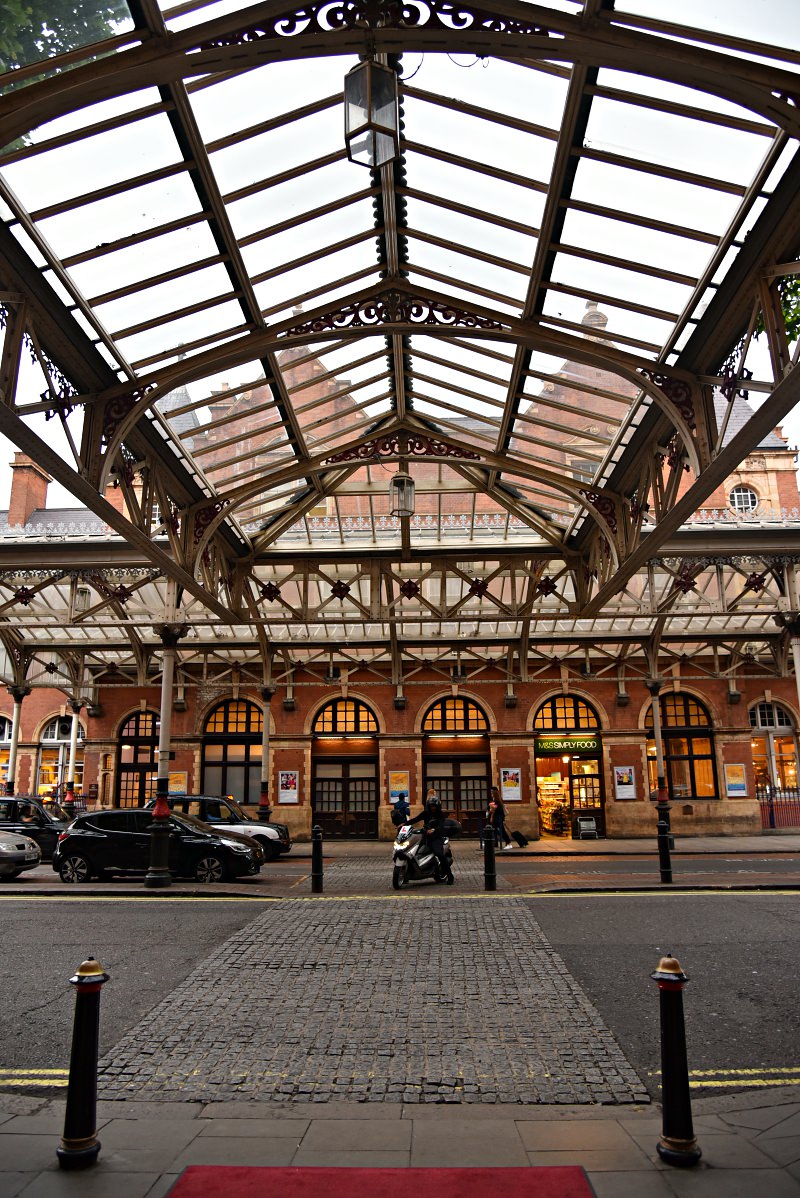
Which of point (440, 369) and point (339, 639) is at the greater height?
point (440, 369)

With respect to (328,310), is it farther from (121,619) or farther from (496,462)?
(121,619)

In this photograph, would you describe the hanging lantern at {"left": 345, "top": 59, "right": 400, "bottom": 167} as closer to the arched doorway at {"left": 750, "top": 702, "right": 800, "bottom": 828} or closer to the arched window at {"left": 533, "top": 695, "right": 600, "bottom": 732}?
the arched window at {"left": 533, "top": 695, "right": 600, "bottom": 732}

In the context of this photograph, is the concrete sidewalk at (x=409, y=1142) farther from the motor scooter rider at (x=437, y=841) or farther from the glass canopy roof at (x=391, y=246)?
the motor scooter rider at (x=437, y=841)

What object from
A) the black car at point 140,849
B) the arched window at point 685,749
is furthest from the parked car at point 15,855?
the arched window at point 685,749

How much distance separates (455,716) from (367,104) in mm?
23748

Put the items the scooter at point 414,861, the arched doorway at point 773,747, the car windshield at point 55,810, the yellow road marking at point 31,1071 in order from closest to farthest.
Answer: the yellow road marking at point 31,1071 < the scooter at point 414,861 < the car windshield at point 55,810 < the arched doorway at point 773,747

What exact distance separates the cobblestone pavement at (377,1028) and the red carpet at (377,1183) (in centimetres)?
108

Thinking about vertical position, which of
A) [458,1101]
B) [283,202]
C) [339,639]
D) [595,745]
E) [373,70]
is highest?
[283,202]

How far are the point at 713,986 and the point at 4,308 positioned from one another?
9.06 m

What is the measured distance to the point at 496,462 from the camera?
583 inches

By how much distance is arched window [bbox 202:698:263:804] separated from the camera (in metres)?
29.9

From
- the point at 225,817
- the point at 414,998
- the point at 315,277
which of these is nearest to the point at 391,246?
the point at 315,277

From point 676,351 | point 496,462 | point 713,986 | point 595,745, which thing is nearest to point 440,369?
point 496,462

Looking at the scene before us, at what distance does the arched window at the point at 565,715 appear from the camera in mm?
29109
